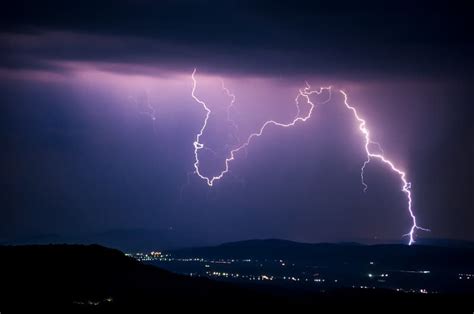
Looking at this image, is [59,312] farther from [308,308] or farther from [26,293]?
[308,308]

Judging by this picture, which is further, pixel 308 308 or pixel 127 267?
pixel 127 267

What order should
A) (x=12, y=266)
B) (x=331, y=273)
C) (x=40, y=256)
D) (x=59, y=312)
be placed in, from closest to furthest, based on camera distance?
(x=59, y=312), (x=12, y=266), (x=40, y=256), (x=331, y=273)

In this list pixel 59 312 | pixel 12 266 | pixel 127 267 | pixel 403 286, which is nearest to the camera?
pixel 59 312

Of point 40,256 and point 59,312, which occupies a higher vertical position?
point 40,256

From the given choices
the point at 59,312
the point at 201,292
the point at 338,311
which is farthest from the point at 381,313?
the point at 59,312

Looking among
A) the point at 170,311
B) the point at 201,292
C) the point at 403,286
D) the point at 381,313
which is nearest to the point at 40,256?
the point at 201,292

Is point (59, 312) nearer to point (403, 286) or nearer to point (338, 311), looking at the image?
point (338, 311)
